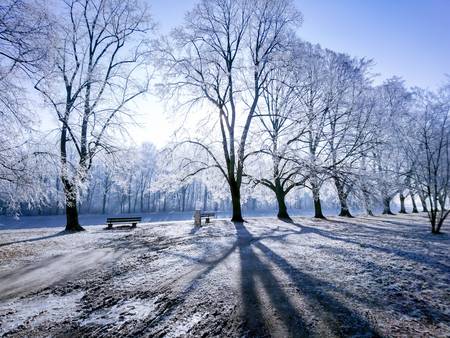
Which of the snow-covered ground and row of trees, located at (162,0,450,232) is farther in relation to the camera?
row of trees, located at (162,0,450,232)

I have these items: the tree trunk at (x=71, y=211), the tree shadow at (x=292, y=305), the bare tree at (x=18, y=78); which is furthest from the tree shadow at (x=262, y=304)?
the tree trunk at (x=71, y=211)

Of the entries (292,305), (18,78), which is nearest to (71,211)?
(18,78)

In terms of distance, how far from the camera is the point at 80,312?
3859mm

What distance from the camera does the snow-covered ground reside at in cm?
328

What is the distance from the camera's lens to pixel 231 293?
432cm

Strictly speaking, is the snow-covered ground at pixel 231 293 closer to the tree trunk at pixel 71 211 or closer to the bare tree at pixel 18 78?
the bare tree at pixel 18 78

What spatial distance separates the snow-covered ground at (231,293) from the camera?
3.28 metres

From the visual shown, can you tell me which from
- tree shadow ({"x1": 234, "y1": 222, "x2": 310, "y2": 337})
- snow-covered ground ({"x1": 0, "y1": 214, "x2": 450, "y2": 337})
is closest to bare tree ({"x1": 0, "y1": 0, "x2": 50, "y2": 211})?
snow-covered ground ({"x1": 0, "y1": 214, "x2": 450, "y2": 337})

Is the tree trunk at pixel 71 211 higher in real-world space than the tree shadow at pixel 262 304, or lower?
higher

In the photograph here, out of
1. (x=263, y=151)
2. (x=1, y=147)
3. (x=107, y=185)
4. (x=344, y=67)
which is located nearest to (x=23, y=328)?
(x=1, y=147)

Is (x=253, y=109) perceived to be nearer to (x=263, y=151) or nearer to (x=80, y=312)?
(x=263, y=151)

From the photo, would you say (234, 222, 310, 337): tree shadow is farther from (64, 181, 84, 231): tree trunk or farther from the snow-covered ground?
(64, 181, 84, 231): tree trunk

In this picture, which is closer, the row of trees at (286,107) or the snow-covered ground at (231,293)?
the snow-covered ground at (231,293)

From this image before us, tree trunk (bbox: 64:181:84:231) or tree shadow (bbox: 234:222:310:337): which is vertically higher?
tree trunk (bbox: 64:181:84:231)
